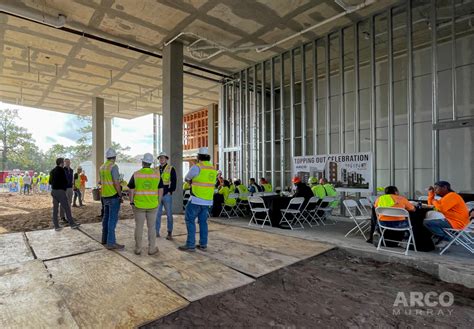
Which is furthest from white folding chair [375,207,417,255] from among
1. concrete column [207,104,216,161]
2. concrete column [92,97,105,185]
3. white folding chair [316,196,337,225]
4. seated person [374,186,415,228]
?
concrete column [92,97,105,185]

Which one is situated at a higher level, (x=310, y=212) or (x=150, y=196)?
(x=150, y=196)

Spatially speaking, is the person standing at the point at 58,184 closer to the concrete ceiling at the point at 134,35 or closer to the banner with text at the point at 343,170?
the concrete ceiling at the point at 134,35

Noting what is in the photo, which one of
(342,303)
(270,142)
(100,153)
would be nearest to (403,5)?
(270,142)

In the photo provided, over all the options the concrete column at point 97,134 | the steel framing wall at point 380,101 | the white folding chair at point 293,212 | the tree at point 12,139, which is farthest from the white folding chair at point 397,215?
the tree at point 12,139

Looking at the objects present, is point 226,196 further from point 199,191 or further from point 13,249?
point 13,249

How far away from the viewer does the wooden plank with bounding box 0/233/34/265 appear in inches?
161

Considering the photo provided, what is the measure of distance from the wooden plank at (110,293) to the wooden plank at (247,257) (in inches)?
43.2

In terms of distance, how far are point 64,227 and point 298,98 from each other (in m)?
9.14

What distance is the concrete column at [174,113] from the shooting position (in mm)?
8812

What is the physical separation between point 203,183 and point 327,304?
7.79ft

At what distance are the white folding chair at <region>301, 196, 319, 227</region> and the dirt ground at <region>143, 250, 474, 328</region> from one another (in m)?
2.67

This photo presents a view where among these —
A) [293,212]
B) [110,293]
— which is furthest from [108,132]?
[110,293]

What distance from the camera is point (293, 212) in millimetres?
Answer: 6133

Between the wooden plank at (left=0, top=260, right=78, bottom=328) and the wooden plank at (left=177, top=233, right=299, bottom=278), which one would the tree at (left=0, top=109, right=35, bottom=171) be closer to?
the wooden plank at (left=0, top=260, right=78, bottom=328)
